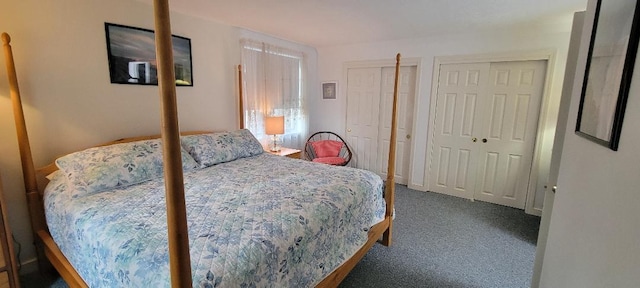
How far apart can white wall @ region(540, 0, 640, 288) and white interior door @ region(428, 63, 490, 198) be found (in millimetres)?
2451

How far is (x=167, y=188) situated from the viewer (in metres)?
0.75

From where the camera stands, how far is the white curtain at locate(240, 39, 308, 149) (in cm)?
346

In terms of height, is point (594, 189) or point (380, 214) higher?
point (594, 189)

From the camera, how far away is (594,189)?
86 cm

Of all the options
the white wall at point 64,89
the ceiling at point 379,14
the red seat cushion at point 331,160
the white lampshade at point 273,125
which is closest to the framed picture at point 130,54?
the white wall at point 64,89

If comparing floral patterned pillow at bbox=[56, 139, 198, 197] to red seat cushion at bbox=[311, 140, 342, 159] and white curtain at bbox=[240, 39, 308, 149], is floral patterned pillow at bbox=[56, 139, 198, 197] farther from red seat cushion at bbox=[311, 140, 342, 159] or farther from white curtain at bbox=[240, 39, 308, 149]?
Result: red seat cushion at bbox=[311, 140, 342, 159]

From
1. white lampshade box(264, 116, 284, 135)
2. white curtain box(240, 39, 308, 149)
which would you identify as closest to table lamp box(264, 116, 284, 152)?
white lampshade box(264, 116, 284, 135)

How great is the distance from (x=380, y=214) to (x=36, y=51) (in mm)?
A: 2813

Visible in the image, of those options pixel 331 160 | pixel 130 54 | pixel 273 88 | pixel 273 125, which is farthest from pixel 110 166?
pixel 331 160

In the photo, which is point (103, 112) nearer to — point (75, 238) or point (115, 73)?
point (115, 73)

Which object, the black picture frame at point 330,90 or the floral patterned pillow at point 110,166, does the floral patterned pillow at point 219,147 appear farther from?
the black picture frame at point 330,90

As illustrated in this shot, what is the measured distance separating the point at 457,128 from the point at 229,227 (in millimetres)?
3251

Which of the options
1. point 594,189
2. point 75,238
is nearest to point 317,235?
point 594,189

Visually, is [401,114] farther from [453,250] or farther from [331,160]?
[453,250]
